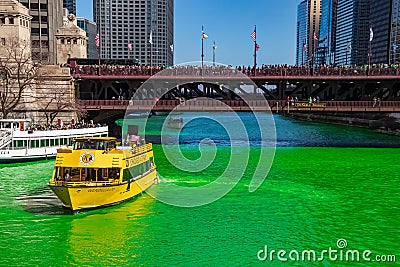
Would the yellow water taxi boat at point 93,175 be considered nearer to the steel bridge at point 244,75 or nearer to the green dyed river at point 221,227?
the green dyed river at point 221,227

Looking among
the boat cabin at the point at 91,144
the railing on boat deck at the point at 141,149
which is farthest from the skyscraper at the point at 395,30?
the boat cabin at the point at 91,144

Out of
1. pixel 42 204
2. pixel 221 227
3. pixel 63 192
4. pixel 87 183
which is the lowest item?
pixel 221 227

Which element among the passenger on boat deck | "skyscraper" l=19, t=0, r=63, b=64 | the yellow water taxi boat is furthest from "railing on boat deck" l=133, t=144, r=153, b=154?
"skyscraper" l=19, t=0, r=63, b=64

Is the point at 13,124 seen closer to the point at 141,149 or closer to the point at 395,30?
the point at 141,149

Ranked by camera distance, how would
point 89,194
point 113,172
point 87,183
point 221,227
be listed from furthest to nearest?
point 113,172
point 87,183
point 89,194
point 221,227

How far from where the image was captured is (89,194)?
1174 inches

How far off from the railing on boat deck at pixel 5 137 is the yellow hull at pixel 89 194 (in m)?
23.4

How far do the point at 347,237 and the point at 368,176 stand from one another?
2004cm

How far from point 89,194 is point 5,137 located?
82.5ft

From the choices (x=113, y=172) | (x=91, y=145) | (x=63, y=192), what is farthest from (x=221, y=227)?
(x=91, y=145)

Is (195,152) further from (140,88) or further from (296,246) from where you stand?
(296,246)

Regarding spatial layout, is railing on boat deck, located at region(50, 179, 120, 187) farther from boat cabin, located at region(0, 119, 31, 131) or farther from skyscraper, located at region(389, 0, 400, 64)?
skyscraper, located at region(389, 0, 400, 64)

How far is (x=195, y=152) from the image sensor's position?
204 feet

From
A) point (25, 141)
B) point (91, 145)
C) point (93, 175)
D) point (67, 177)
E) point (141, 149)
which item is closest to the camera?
point (67, 177)
